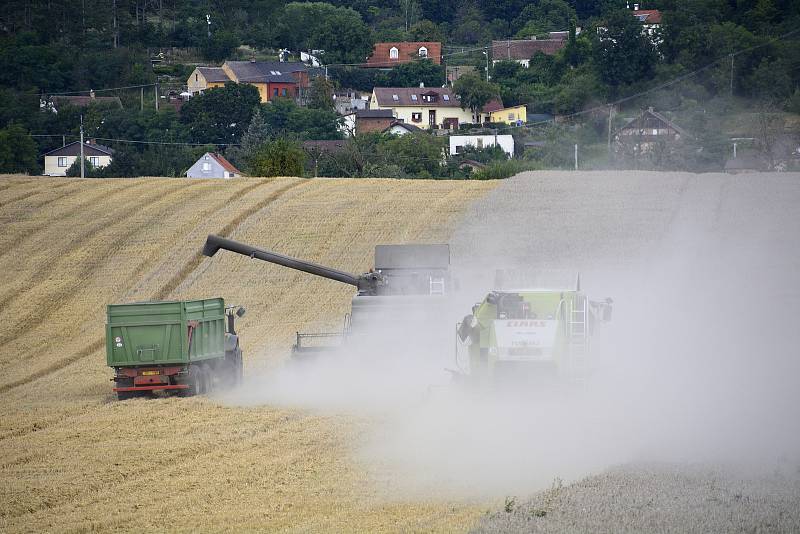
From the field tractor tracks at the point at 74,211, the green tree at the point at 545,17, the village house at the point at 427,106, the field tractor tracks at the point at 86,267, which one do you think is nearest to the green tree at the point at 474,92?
the village house at the point at 427,106

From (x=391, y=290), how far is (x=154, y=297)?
14441 millimetres

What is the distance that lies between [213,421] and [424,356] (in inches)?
279

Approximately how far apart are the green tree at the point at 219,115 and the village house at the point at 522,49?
39.9 meters

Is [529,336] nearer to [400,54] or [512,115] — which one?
[512,115]

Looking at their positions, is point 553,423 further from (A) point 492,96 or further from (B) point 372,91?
(B) point 372,91

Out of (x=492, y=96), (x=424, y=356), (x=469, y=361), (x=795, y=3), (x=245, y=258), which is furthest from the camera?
(x=492, y=96)

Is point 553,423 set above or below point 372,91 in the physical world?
below

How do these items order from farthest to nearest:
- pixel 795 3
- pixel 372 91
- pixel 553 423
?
pixel 372 91
pixel 795 3
pixel 553 423

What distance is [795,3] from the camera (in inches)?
4267

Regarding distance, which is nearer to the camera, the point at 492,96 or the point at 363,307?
the point at 363,307

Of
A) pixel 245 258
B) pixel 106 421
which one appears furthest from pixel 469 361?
pixel 245 258

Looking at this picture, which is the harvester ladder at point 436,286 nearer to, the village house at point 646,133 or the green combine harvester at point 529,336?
the green combine harvester at point 529,336

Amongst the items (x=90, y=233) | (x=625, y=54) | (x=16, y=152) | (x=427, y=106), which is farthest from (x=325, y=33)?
(x=90, y=233)

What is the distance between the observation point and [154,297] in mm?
43094
